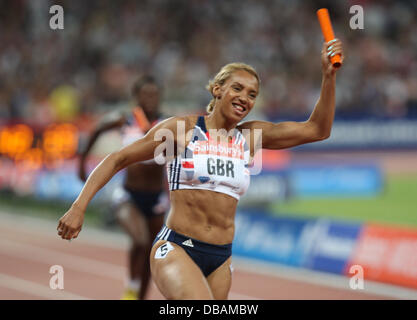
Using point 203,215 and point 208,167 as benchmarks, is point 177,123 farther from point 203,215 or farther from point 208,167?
point 203,215

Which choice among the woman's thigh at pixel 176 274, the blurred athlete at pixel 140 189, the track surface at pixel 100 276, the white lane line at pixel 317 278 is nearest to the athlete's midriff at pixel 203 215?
the woman's thigh at pixel 176 274

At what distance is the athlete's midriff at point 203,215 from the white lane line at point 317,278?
4227mm

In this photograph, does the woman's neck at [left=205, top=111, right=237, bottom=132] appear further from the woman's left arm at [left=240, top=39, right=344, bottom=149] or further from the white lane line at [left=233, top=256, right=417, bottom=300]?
the white lane line at [left=233, top=256, right=417, bottom=300]

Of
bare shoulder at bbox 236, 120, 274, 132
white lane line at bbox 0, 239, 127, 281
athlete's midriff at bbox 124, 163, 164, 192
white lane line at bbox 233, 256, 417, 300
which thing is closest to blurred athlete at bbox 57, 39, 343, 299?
bare shoulder at bbox 236, 120, 274, 132

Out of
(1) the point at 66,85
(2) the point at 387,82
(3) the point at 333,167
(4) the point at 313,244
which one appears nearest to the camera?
(4) the point at 313,244

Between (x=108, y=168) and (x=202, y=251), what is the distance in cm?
82

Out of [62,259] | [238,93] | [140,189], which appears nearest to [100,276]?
[62,259]

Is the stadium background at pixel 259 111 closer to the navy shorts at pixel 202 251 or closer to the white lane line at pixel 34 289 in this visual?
the white lane line at pixel 34 289

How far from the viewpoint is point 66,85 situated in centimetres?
2227

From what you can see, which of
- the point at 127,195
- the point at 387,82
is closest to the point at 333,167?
the point at 387,82

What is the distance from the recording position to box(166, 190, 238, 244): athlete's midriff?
4.66 m

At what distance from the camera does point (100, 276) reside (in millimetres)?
10109
